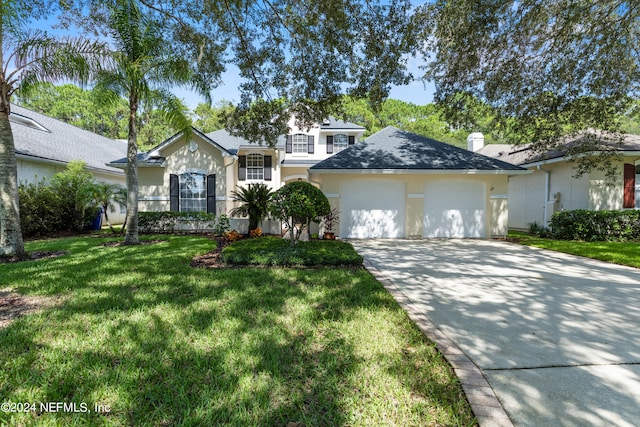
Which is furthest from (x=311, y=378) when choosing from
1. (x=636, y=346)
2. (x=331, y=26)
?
(x=331, y=26)

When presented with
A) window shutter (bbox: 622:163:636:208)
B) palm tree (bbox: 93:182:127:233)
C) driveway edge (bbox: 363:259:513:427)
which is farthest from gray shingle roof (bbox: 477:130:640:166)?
palm tree (bbox: 93:182:127:233)

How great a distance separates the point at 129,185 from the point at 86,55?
148 inches

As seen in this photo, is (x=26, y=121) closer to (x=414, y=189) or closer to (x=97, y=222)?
(x=97, y=222)

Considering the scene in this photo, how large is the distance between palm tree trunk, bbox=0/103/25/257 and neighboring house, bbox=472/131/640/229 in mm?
15361

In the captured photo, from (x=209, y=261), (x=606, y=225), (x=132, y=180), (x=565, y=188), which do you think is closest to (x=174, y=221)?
(x=132, y=180)

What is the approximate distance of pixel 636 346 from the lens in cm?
297

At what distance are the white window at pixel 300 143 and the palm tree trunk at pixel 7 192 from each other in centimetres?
1307

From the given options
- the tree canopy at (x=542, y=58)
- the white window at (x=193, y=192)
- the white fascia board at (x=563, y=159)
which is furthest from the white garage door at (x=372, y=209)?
the white window at (x=193, y=192)

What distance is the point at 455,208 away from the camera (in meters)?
11.8

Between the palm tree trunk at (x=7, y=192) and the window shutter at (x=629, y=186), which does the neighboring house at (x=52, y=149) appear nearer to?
the palm tree trunk at (x=7, y=192)

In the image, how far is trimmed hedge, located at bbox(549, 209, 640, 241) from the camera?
35.1 ft

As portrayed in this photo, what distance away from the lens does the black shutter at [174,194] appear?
46.0 ft

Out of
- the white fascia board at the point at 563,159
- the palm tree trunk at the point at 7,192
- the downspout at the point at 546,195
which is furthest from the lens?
the downspout at the point at 546,195

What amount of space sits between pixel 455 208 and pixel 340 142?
30.6ft
